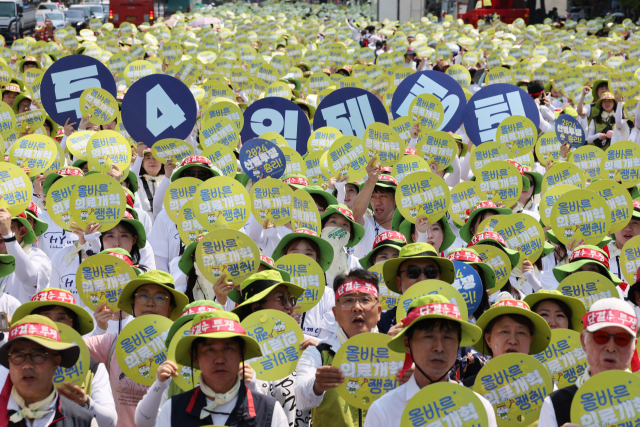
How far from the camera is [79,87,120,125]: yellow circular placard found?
930 centimetres

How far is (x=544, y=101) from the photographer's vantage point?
12648mm

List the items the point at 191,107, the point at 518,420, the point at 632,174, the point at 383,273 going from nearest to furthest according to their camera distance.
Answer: the point at 518,420 < the point at 383,273 < the point at 632,174 < the point at 191,107

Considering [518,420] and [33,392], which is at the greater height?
[33,392]

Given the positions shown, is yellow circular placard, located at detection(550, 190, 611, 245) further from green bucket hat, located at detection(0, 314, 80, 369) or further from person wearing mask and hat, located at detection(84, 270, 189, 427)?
green bucket hat, located at detection(0, 314, 80, 369)

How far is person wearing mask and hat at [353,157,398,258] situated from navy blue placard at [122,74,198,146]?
2.73 meters

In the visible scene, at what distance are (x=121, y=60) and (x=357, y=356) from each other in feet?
37.9

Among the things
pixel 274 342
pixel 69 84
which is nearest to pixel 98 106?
pixel 69 84

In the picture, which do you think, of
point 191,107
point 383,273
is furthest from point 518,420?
point 191,107

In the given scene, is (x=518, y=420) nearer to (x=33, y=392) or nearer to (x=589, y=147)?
(x=33, y=392)

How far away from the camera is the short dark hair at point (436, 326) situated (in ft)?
11.6

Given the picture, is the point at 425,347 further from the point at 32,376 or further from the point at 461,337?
the point at 32,376

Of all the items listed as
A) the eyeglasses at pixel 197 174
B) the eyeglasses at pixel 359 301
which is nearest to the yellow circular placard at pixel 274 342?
the eyeglasses at pixel 359 301

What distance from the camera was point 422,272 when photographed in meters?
4.91

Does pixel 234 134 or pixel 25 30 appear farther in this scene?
pixel 25 30
